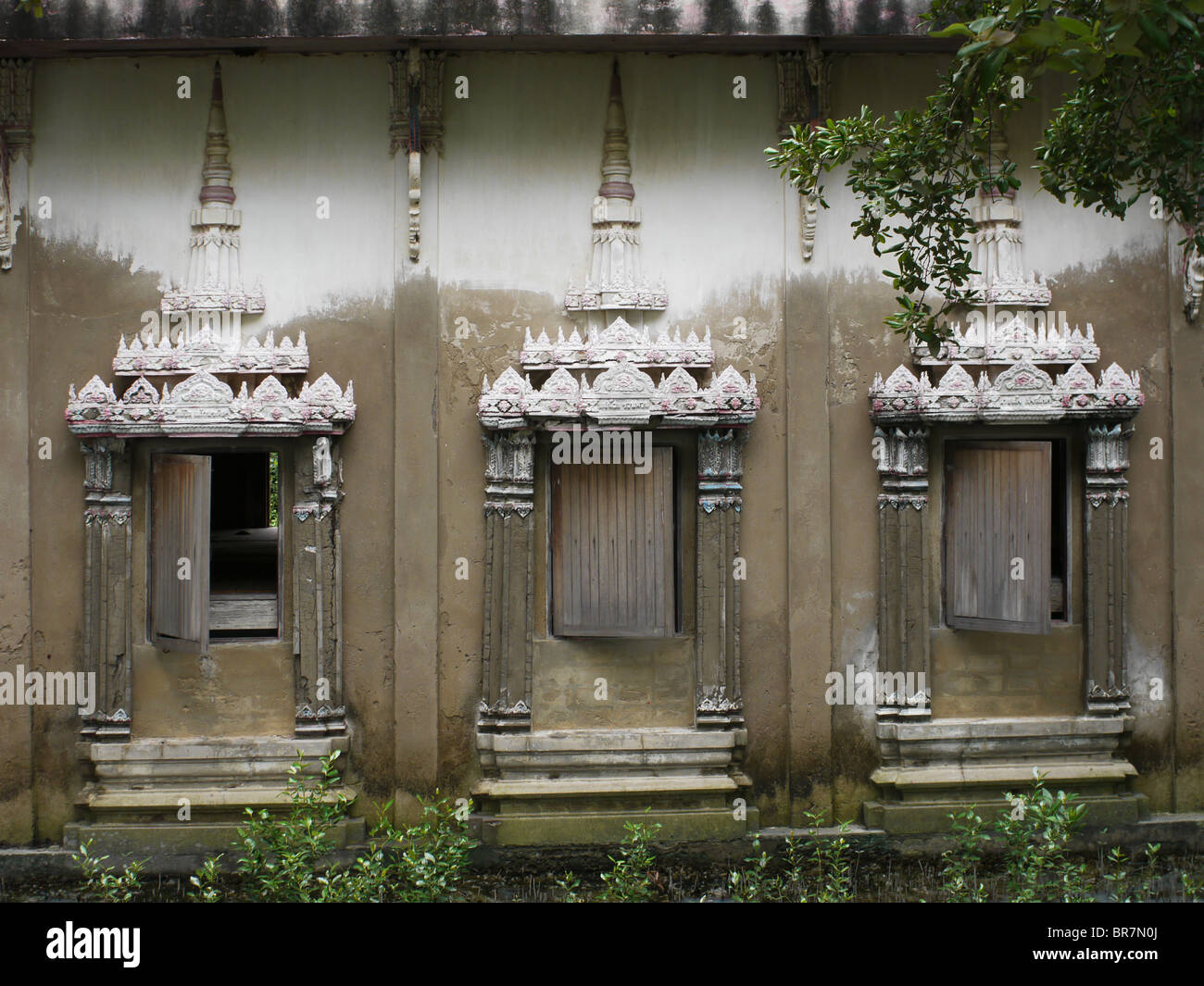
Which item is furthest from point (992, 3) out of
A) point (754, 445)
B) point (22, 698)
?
point (22, 698)

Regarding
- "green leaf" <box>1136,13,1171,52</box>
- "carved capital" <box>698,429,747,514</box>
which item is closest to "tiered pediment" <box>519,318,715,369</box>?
"carved capital" <box>698,429,747,514</box>

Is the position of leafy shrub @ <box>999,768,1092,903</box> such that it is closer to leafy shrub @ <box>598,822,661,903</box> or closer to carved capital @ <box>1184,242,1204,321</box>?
leafy shrub @ <box>598,822,661,903</box>

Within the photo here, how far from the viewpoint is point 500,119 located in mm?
8195

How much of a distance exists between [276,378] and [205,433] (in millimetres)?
610

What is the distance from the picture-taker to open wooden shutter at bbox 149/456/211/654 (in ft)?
25.4

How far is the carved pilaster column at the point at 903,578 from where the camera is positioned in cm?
819

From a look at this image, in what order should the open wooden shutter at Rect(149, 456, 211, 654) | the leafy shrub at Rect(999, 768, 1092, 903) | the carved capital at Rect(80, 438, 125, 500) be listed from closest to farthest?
the leafy shrub at Rect(999, 768, 1092, 903) → the open wooden shutter at Rect(149, 456, 211, 654) → the carved capital at Rect(80, 438, 125, 500)

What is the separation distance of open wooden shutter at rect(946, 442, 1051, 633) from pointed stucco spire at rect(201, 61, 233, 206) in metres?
5.56

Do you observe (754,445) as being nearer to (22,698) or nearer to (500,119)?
(500,119)

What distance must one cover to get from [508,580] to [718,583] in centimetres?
149

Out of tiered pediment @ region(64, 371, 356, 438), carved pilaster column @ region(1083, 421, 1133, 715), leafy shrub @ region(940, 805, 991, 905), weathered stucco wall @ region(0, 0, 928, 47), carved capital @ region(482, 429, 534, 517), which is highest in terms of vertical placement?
weathered stucco wall @ region(0, 0, 928, 47)

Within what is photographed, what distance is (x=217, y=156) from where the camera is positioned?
8055 mm

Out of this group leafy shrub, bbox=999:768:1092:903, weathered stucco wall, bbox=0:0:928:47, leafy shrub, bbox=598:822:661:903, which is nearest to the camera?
leafy shrub, bbox=999:768:1092:903

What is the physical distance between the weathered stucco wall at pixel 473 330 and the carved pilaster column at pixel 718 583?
15 centimetres
